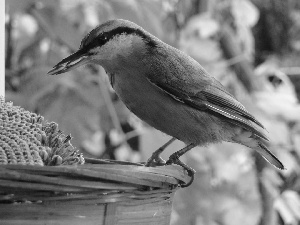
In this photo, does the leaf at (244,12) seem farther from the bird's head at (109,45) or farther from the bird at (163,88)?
the bird's head at (109,45)

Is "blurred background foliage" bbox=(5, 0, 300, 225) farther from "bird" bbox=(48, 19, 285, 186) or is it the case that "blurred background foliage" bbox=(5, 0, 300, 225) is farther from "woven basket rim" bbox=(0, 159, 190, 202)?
"woven basket rim" bbox=(0, 159, 190, 202)

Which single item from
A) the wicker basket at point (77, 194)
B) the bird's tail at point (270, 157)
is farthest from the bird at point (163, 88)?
the wicker basket at point (77, 194)

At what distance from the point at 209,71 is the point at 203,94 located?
2.71 feet

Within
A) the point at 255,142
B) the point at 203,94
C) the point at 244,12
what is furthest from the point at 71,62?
the point at 244,12

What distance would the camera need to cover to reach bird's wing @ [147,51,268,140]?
1048 millimetres

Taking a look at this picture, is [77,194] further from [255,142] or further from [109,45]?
[255,142]

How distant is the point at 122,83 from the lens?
103 cm

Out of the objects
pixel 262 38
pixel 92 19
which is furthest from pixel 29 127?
pixel 262 38

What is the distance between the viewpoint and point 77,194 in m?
0.60

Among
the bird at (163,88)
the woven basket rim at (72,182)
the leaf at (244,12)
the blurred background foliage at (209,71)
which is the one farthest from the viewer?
the leaf at (244,12)

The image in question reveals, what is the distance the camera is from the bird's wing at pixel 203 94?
1048mm

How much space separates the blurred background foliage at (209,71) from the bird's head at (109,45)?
0.58 metres

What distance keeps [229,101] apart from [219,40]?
3.20ft

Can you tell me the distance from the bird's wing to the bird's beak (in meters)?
0.19
